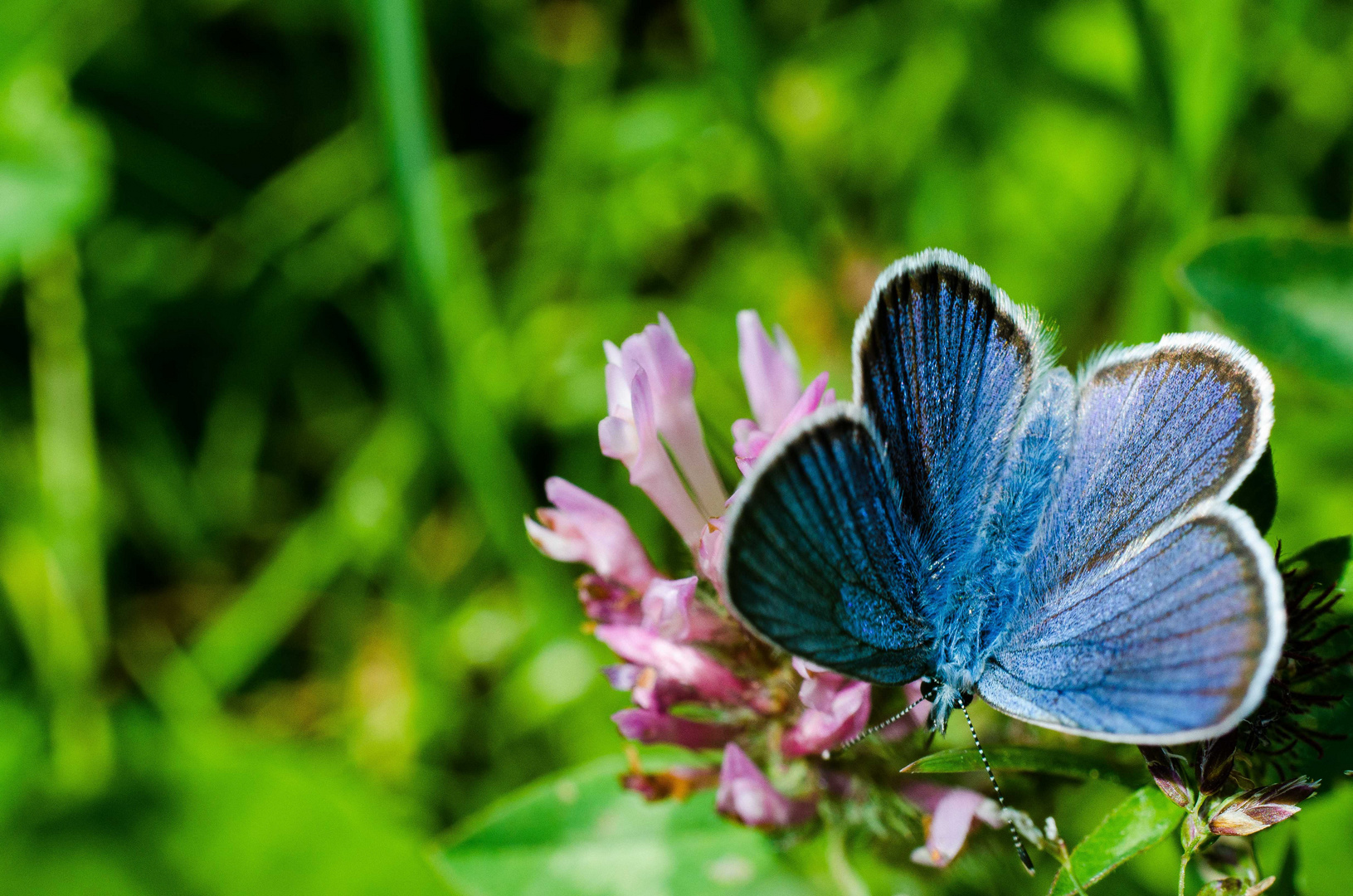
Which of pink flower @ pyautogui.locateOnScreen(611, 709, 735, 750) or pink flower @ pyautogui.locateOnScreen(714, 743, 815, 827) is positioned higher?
pink flower @ pyautogui.locateOnScreen(611, 709, 735, 750)

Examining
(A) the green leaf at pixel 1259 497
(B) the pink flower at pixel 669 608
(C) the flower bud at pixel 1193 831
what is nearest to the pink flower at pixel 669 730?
(B) the pink flower at pixel 669 608

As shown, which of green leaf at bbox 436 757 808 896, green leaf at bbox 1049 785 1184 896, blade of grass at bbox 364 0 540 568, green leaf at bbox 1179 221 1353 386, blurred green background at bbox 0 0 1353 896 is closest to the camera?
green leaf at bbox 1049 785 1184 896

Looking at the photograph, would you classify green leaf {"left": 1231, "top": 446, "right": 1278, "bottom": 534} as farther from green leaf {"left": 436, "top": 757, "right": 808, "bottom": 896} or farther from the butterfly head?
green leaf {"left": 436, "top": 757, "right": 808, "bottom": 896}

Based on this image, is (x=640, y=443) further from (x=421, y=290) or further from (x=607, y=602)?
(x=421, y=290)

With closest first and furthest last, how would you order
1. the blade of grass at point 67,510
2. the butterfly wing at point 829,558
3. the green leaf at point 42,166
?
the butterfly wing at point 829,558
the blade of grass at point 67,510
the green leaf at point 42,166

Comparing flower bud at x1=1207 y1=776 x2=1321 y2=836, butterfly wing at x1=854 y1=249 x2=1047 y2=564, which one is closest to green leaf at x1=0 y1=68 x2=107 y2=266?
butterfly wing at x1=854 y1=249 x2=1047 y2=564

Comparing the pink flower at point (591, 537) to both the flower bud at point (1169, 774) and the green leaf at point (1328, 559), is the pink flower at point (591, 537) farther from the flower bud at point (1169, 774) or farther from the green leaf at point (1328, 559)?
the green leaf at point (1328, 559)
